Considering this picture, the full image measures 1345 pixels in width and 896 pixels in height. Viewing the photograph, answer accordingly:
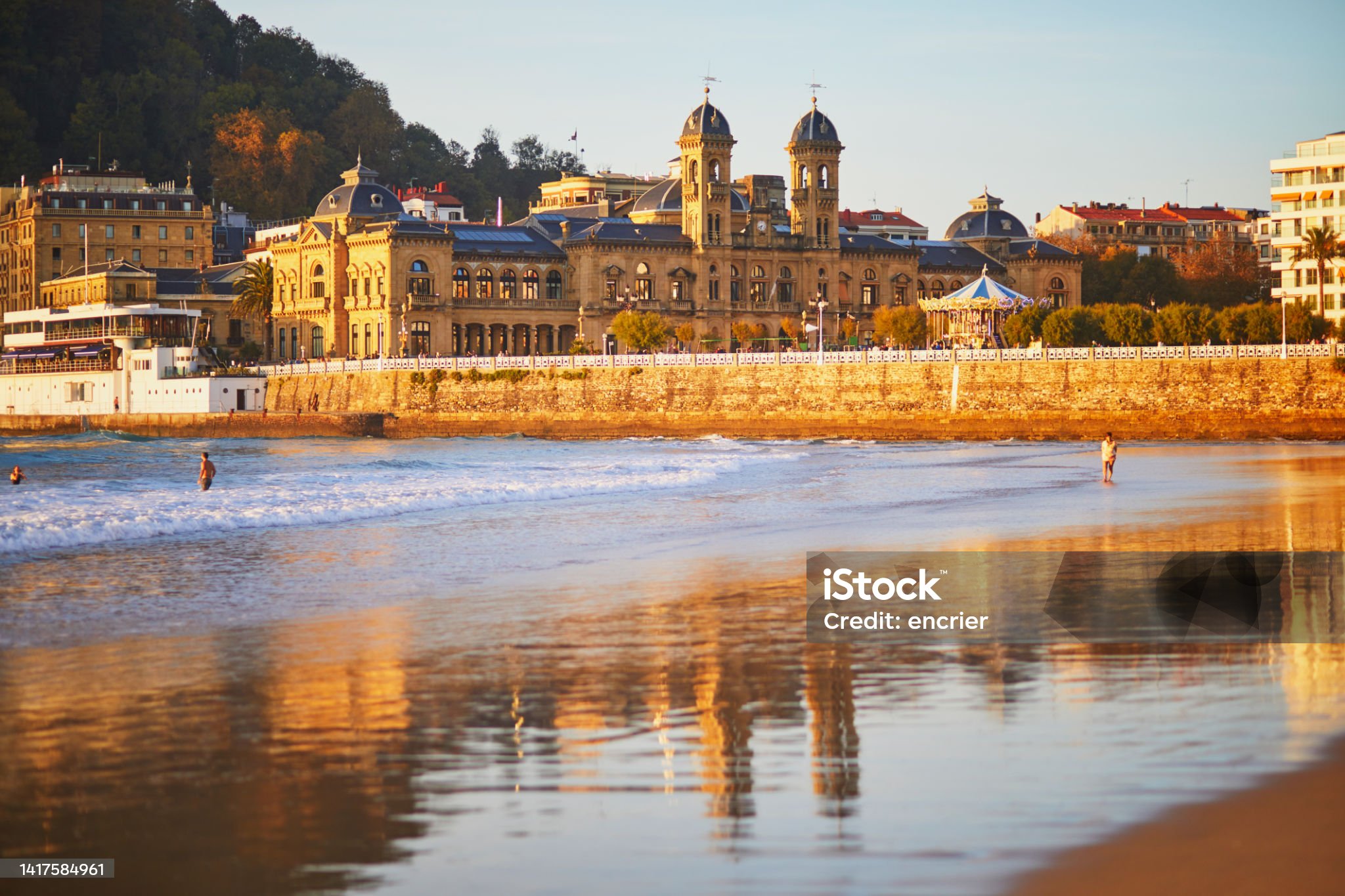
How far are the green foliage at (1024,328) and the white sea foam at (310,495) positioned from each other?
3128 centimetres

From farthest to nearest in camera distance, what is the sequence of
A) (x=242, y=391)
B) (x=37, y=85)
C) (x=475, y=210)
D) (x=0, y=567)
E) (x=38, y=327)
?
(x=475, y=210), (x=37, y=85), (x=38, y=327), (x=242, y=391), (x=0, y=567)

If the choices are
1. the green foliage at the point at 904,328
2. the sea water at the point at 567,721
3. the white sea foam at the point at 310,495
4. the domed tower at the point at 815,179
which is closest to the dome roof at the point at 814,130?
the domed tower at the point at 815,179

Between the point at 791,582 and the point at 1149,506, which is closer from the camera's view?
the point at 791,582

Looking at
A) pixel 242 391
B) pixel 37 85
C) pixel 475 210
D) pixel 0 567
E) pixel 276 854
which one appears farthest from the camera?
pixel 475 210

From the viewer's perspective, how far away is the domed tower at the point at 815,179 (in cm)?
11725

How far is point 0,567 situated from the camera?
68.4 ft

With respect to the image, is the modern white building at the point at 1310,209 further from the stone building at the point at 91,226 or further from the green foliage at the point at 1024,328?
the stone building at the point at 91,226

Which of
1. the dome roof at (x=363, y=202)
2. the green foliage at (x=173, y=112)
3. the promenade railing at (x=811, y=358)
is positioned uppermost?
the green foliage at (x=173, y=112)

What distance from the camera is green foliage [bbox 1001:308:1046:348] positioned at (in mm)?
78438

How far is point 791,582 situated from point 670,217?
103 meters

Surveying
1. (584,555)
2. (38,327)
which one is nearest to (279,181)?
(38,327)

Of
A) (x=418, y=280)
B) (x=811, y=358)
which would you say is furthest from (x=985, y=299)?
(x=418, y=280)

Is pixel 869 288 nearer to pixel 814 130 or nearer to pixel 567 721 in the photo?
pixel 814 130

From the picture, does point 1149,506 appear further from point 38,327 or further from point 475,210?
point 475,210
